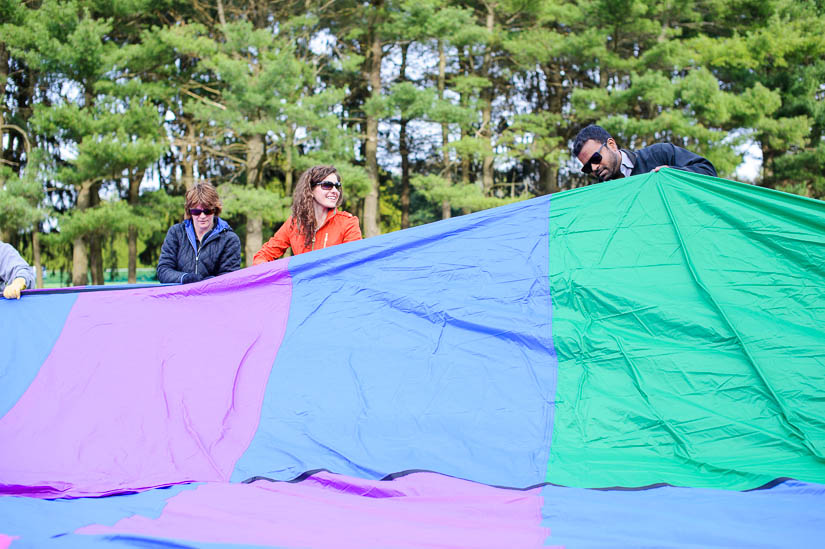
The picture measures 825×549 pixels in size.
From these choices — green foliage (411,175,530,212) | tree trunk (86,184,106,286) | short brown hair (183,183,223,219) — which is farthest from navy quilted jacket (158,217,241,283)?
tree trunk (86,184,106,286)

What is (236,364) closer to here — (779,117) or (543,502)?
(543,502)

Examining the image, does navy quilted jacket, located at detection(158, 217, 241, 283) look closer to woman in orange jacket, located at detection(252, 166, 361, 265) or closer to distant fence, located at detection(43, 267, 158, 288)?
woman in orange jacket, located at detection(252, 166, 361, 265)

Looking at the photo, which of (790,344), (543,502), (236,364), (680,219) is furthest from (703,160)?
(236,364)

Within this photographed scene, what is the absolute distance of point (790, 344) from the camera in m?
2.21

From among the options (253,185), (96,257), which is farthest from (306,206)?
(96,257)

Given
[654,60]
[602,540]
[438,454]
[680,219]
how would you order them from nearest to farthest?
[602,540]
[438,454]
[680,219]
[654,60]

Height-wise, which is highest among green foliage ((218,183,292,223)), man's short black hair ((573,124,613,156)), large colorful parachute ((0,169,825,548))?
green foliage ((218,183,292,223))

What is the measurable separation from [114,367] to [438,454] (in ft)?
4.67

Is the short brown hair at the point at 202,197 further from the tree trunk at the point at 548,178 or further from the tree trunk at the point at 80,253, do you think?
the tree trunk at the point at 548,178

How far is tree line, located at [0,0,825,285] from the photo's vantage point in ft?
36.8

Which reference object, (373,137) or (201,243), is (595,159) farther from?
(373,137)

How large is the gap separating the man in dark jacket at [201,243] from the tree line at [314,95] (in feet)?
27.5

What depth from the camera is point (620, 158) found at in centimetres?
286

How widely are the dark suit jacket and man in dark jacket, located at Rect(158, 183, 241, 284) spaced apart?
2198mm
